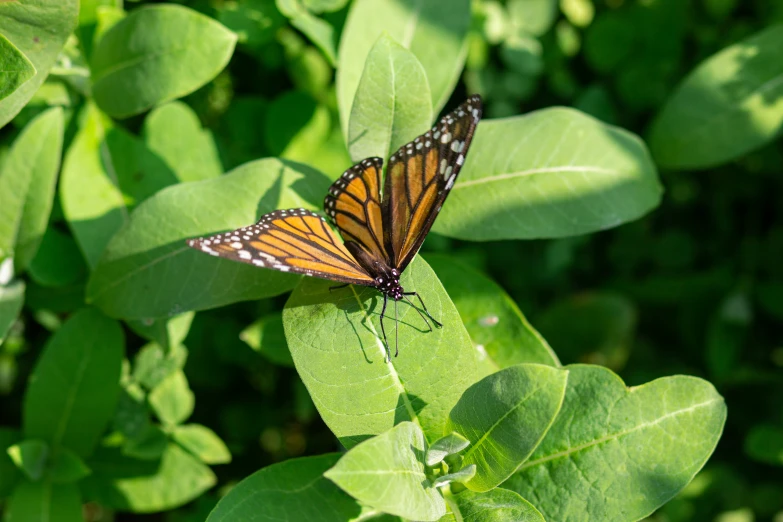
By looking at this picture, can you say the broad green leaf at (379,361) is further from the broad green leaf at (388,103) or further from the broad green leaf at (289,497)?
the broad green leaf at (388,103)

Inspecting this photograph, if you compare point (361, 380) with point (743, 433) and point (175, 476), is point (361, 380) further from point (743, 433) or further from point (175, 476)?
point (743, 433)

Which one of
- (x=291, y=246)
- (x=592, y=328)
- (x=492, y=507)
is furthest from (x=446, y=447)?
(x=592, y=328)

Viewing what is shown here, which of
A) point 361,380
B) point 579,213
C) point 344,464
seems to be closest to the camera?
point 344,464

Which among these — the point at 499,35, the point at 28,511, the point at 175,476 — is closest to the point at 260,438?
the point at 175,476

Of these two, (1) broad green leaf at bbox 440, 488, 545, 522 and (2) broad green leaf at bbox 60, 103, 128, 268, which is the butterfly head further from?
(2) broad green leaf at bbox 60, 103, 128, 268

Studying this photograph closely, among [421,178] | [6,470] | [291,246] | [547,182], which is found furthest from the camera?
[6,470]

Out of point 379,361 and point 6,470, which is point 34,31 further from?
point 6,470
